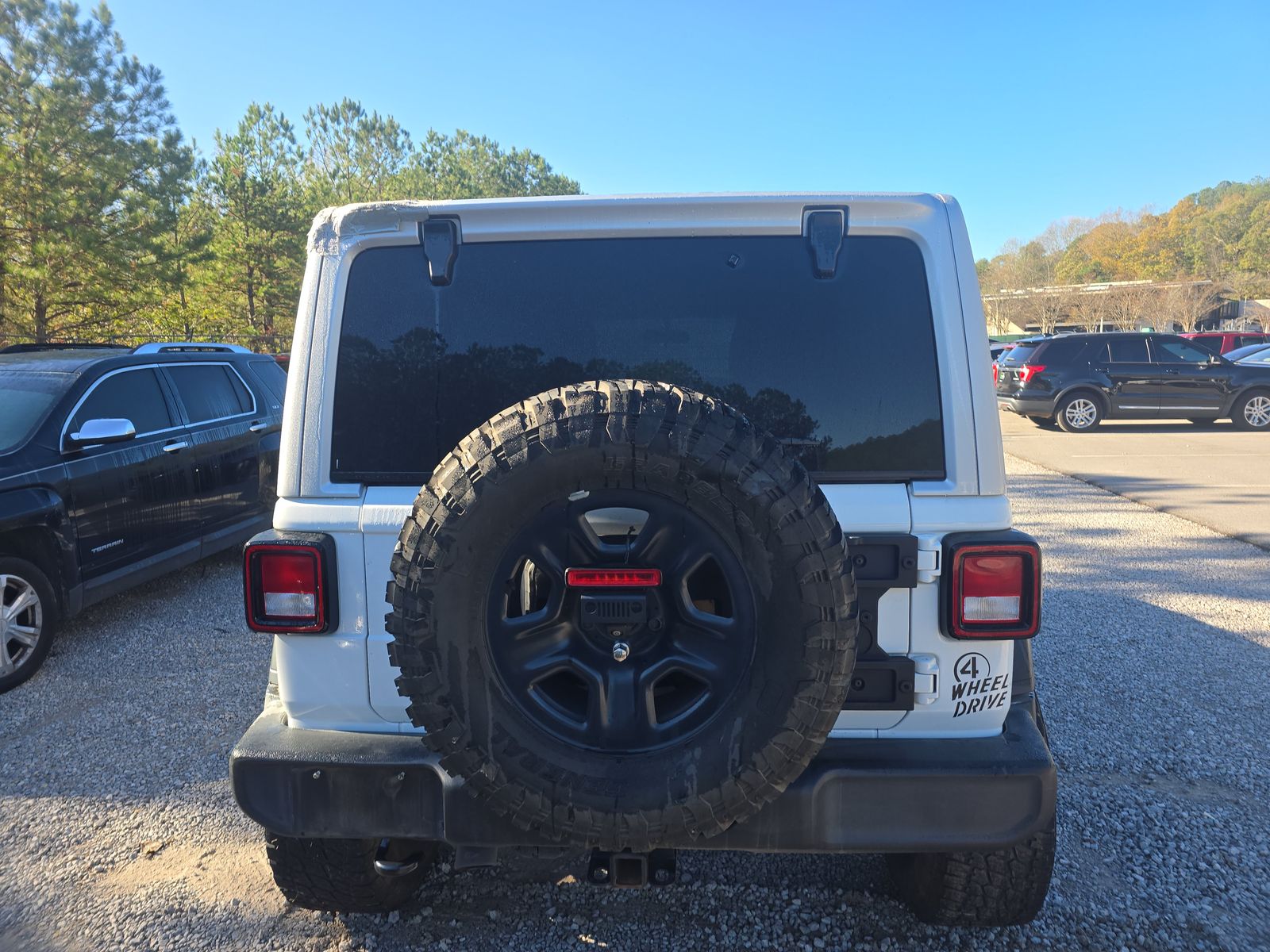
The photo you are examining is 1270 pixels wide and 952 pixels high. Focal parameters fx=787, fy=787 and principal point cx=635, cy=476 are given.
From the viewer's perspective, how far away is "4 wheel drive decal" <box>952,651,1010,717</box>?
199 cm

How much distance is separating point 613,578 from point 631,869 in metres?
0.71

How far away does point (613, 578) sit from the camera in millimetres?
1717

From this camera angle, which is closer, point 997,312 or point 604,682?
point 604,682

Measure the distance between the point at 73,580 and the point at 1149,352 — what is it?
718 inches

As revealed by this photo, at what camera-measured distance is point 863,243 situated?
2057 mm

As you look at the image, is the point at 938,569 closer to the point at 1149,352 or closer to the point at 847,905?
the point at 847,905

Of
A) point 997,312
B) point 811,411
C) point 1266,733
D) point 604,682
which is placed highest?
point 997,312

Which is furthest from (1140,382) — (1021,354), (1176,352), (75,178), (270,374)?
(75,178)

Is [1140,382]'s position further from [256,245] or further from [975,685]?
[256,245]

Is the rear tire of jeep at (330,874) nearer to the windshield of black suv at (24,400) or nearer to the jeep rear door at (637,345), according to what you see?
the jeep rear door at (637,345)

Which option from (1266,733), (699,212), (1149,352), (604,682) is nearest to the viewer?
(604,682)

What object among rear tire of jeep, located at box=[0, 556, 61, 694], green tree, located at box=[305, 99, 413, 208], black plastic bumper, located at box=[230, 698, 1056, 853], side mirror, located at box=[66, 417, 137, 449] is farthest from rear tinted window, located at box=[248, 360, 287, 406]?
green tree, located at box=[305, 99, 413, 208]

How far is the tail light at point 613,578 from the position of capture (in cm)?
171

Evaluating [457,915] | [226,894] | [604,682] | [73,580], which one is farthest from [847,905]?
[73,580]
